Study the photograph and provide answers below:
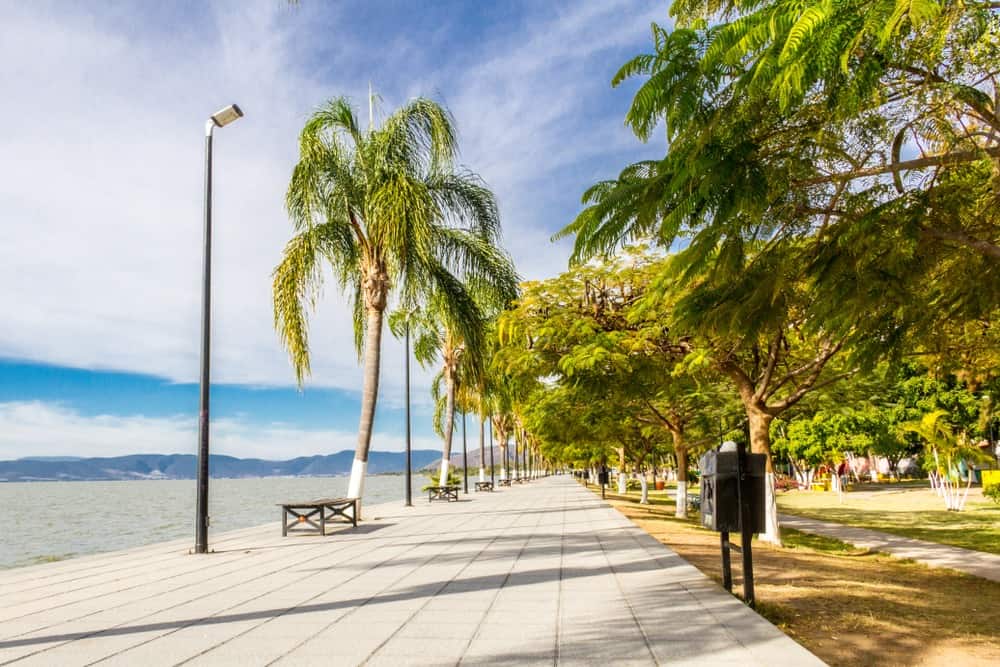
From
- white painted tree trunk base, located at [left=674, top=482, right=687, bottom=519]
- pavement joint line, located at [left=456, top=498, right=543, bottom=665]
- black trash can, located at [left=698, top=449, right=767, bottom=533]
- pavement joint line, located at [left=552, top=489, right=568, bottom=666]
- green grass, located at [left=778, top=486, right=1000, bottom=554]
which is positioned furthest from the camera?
white painted tree trunk base, located at [left=674, top=482, right=687, bottom=519]

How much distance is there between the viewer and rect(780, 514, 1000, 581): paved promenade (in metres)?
12.6

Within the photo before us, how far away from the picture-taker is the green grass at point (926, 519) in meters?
18.7

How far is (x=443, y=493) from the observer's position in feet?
104

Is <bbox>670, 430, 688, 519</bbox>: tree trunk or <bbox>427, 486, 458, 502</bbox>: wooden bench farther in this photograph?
<bbox>427, 486, 458, 502</bbox>: wooden bench

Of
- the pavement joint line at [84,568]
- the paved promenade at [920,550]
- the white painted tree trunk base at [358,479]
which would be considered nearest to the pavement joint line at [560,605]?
the white painted tree trunk base at [358,479]

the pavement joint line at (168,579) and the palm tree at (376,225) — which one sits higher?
the palm tree at (376,225)

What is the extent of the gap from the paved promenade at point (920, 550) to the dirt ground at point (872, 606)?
509 millimetres

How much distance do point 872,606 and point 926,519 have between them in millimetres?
21270

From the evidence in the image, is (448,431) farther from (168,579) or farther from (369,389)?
(168,579)

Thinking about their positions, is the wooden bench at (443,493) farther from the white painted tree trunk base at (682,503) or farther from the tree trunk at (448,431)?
the white painted tree trunk base at (682,503)

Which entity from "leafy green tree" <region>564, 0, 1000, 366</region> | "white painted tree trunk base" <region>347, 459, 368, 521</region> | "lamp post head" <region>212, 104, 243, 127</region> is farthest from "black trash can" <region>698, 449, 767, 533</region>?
"white painted tree trunk base" <region>347, 459, 368, 521</region>

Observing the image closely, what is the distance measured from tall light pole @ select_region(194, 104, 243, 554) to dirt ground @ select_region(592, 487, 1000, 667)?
8.26 metres

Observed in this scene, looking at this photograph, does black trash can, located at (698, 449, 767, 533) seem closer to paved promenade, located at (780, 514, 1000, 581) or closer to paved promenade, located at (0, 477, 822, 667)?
paved promenade, located at (0, 477, 822, 667)

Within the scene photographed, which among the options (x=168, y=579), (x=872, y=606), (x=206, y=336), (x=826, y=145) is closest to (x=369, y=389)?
(x=206, y=336)
